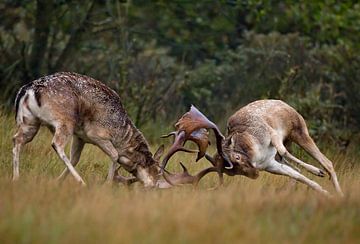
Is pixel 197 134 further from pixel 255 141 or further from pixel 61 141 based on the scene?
pixel 61 141

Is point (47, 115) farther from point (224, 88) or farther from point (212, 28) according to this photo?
point (212, 28)

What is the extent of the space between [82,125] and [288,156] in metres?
2.69

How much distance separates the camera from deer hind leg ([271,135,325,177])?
12094 millimetres

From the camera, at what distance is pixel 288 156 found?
12.2 metres

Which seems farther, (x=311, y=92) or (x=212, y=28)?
(x=212, y=28)

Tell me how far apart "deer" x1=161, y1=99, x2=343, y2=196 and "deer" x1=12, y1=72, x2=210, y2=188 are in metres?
0.42

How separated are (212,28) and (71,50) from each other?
573 cm

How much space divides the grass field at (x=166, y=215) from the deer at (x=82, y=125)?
0.81 metres

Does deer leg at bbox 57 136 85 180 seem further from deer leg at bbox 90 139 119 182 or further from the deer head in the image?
the deer head

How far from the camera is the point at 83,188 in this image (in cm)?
970

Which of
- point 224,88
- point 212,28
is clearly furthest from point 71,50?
point 212,28

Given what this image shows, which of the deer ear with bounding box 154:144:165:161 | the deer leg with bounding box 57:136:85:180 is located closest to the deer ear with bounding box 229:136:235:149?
the deer ear with bounding box 154:144:165:161

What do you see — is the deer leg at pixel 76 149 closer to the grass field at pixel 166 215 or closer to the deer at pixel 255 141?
the deer at pixel 255 141

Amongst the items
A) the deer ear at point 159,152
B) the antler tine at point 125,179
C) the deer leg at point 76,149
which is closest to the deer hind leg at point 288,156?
the deer ear at point 159,152
